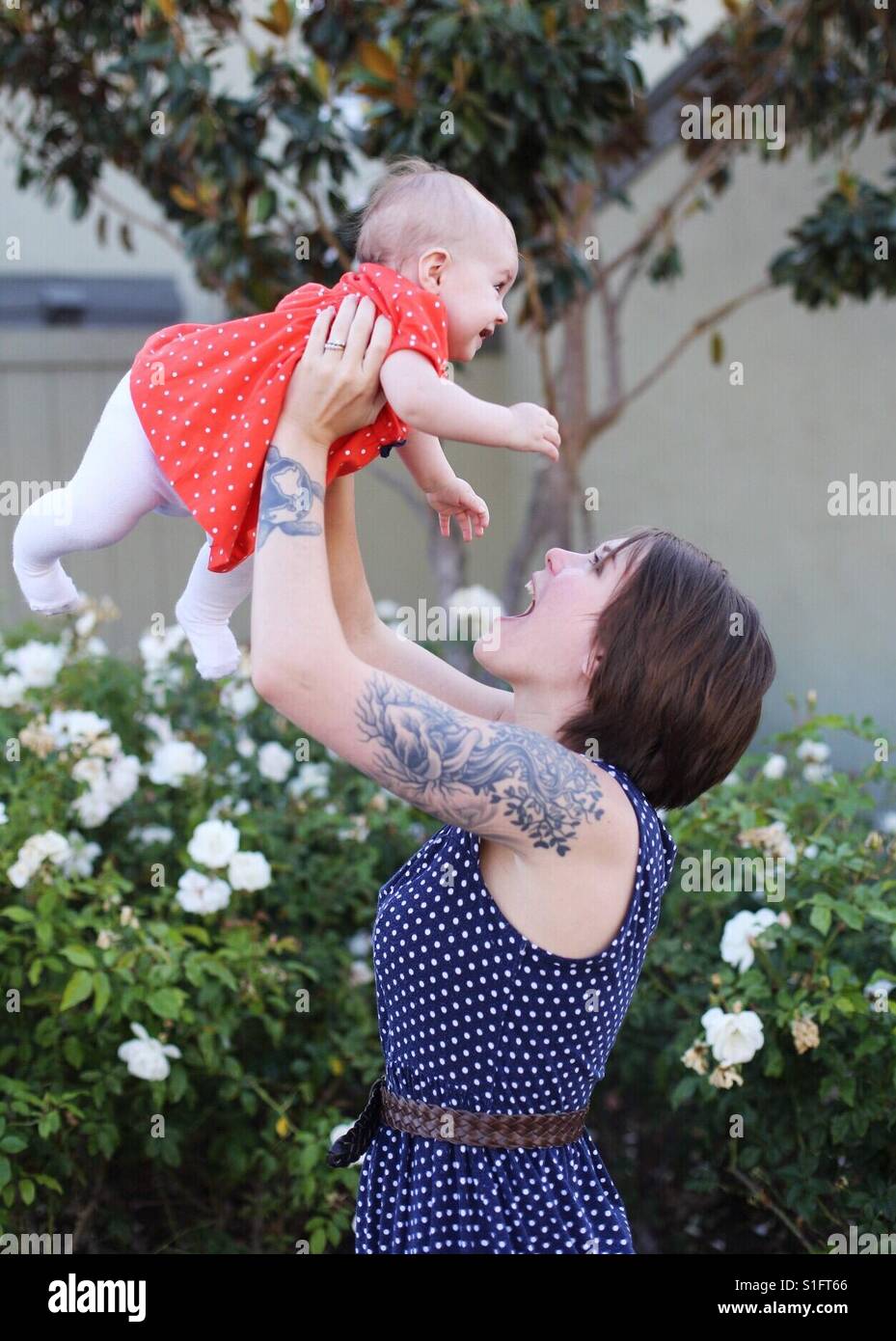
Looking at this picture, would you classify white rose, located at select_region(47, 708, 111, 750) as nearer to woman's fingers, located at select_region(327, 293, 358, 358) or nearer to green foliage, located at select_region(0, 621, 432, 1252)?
green foliage, located at select_region(0, 621, 432, 1252)

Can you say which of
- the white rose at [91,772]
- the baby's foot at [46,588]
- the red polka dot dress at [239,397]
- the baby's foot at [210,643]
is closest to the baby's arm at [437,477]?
the red polka dot dress at [239,397]

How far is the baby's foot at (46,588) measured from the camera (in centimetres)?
174

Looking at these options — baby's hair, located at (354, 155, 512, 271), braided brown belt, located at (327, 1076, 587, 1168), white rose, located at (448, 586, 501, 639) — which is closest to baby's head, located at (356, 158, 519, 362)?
baby's hair, located at (354, 155, 512, 271)

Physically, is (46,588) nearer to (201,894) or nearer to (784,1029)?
(201,894)

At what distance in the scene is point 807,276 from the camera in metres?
5.14

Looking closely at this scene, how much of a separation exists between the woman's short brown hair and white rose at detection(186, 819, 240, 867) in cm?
119

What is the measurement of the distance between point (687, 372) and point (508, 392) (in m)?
1.30

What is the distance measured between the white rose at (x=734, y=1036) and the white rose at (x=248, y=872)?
0.87m

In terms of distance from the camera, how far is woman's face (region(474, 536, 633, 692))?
5.25 feet

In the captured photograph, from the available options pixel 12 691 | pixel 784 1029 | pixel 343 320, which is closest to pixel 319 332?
pixel 343 320

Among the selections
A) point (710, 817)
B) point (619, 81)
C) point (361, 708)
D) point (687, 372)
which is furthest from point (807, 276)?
point (361, 708)

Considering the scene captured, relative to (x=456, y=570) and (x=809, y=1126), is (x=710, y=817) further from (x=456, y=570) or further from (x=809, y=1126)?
(x=456, y=570)

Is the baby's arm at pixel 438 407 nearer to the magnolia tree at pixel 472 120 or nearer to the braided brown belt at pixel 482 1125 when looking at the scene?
the braided brown belt at pixel 482 1125

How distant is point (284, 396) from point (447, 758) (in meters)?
0.43
